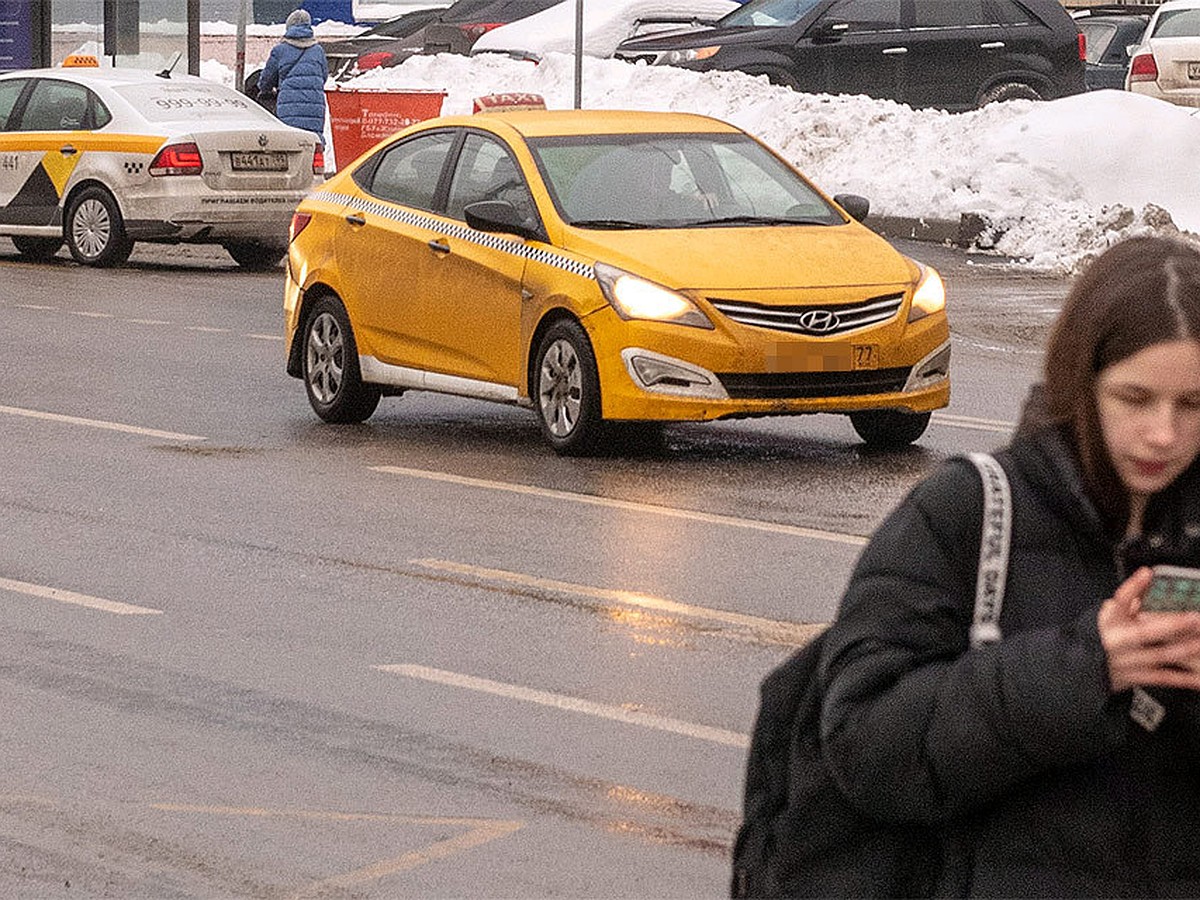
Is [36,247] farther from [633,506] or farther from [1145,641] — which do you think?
[1145,641]

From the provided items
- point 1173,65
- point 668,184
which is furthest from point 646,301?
point 1173,65

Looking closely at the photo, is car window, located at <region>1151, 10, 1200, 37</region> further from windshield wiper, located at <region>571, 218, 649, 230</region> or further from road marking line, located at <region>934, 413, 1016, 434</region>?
windshield wiper, located at <region>571, 218, 649, 230</region>

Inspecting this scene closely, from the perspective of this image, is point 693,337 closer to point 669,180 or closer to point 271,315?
point 669,180

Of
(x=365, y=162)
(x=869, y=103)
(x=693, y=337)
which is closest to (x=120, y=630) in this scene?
(x=693, y=337)

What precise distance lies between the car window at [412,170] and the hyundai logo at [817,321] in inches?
90.4

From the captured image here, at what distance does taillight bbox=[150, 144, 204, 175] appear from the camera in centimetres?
2133

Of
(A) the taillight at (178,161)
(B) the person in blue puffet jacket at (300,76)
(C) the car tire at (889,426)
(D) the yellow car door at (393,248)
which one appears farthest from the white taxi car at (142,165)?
(C) the car tire at (889,426)

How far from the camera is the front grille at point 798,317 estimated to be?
11289mm

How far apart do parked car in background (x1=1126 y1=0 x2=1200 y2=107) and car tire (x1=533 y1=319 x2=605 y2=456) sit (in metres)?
18.3

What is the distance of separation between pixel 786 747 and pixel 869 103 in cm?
2415

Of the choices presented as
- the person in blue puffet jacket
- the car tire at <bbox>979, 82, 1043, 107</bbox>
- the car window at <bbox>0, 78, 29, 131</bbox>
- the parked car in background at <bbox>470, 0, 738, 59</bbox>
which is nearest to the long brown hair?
the car window at <bbox>0, 78, 29, 131</bbox>

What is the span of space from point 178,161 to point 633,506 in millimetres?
11587

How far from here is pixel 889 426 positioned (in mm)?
12180

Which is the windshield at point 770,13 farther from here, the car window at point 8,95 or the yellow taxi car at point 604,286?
the yellow taxi car at point 604,286
